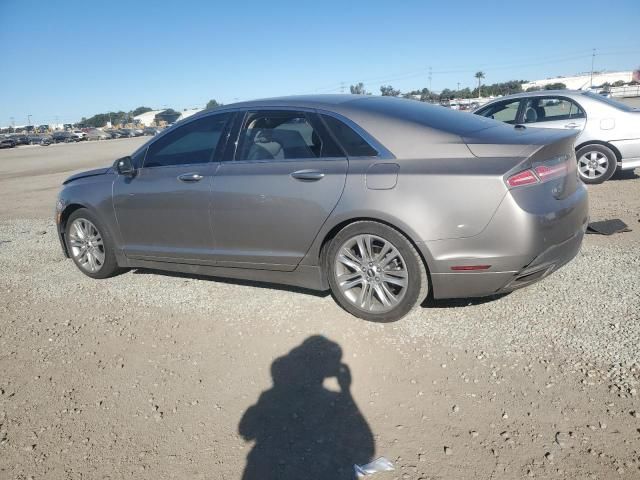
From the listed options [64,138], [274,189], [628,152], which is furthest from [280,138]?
[64,138]

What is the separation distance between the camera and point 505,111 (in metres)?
8.70

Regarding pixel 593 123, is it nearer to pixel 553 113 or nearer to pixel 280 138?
pixel 553 113

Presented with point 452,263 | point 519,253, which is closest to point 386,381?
point 452,263

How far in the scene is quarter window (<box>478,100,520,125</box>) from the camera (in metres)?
8.56

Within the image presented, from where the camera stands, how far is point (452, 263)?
323 cm

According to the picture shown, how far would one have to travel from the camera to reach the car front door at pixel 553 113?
26.0ft

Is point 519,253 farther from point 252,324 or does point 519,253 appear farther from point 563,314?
point 252,324

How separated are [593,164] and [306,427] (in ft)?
24.3

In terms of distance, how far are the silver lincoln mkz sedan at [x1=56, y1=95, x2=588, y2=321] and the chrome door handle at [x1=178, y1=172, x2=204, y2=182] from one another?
10 millimetres

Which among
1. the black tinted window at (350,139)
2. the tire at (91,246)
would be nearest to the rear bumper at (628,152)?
the black tinted window at (350,139)

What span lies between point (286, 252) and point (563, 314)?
2085 millimetres

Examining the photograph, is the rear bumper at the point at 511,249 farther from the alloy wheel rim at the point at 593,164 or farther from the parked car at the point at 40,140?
the parked car at the point at 40,140

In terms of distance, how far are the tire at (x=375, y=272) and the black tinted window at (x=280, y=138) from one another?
0.69 m

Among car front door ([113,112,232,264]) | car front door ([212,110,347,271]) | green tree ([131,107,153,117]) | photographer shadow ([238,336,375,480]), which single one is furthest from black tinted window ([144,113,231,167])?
green tree ([131,107,153,117])
